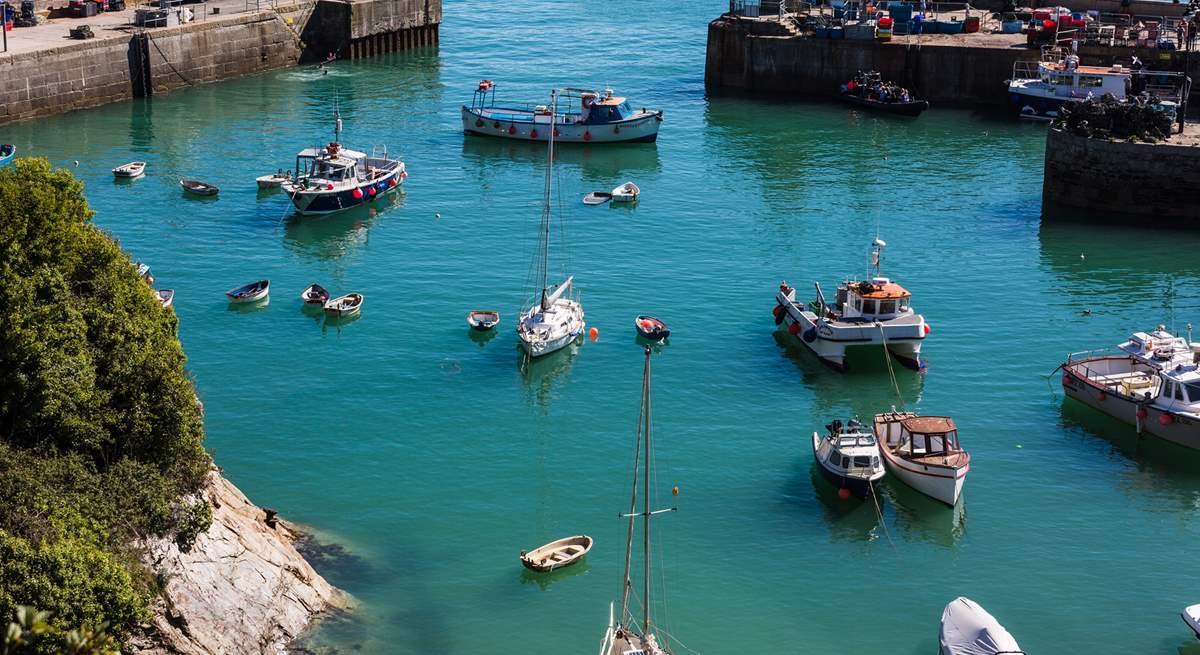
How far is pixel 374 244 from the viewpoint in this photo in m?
81.1

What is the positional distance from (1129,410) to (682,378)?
1786 centimetres

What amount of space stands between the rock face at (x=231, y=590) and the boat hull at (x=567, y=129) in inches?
2358

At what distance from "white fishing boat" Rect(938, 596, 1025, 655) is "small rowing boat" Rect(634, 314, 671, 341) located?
992 inches

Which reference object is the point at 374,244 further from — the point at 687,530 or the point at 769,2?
the point at 769,2

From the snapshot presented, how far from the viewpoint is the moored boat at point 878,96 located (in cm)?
10819

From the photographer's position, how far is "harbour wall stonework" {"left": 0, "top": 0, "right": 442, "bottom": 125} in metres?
101

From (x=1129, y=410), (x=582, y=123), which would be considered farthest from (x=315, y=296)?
(x=1129, y=410)

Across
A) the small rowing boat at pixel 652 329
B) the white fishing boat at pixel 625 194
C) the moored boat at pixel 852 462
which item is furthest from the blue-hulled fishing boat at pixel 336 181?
the moored boat at pixel 852 462

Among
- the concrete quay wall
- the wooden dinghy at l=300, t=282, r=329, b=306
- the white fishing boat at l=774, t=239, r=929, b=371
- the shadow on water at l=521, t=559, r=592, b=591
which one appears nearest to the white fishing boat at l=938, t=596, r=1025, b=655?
the shadow on water at l=521, t=559, r=592, b=591

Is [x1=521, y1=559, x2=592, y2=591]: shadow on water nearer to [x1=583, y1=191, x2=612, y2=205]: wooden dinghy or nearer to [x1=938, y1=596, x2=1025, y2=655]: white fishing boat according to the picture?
[x1=938, y1=596, x2=1025, y2=655]: white fishing boat

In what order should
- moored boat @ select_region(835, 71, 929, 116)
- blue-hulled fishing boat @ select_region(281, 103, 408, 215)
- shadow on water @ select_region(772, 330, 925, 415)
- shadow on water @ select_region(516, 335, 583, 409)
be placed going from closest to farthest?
1. shadow on water @ select_region(772, 330, 925, 415)
2. shadow on water @ select_region(516, 335, 583, 409)
3. blue-hulled fishing boat @ select_region(281, 103, 408, 215)
4. moored boat @ select_region(835, 71, 929, 116)

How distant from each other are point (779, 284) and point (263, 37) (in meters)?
61.1

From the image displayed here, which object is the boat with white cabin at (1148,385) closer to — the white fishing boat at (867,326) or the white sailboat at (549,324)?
the white fishing boat at (867,326)

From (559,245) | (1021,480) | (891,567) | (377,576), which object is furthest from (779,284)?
(377,576)
